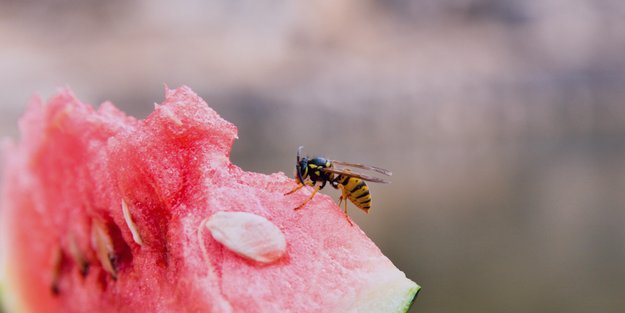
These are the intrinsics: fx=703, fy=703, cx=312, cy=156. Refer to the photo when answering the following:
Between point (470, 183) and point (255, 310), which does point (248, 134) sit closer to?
point (470, 183)

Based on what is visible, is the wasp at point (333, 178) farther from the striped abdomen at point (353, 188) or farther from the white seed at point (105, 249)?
the white seed at point (105, 249)

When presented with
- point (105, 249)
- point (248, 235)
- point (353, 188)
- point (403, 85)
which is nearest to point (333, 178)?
point (353, 188)

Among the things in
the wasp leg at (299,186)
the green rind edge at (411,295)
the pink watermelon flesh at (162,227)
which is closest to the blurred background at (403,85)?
the pink watermelon flesh at (162,227)

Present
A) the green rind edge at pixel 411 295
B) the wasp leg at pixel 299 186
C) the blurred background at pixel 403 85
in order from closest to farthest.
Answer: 1. the green rind edge at pixel 411 295
2. the wasp leg at pixel 299 186
3. the blurred background at pixel 403 85

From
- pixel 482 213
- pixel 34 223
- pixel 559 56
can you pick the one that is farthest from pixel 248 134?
pixel 34 223

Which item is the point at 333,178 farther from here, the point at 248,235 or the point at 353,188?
the point at 248,235

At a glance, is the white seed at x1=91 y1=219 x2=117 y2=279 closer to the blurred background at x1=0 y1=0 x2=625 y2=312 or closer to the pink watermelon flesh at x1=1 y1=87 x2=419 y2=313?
the pink watermelon flesh at x1=1 y1=87 x2=419 y2=313
